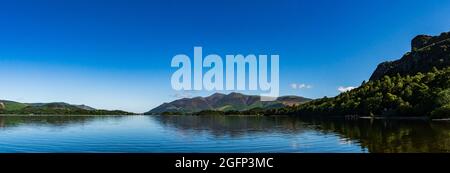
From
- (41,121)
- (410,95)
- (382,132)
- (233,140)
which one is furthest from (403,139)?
(41,121)

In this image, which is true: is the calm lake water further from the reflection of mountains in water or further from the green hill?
the green hill

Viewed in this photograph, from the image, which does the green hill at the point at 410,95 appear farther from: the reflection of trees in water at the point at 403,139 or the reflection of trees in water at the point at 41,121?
the reflection of trees in water at the point at 41,121

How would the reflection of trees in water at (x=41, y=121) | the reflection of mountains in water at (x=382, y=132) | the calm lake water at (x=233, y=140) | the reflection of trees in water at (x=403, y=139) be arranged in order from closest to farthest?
1. the reflection of trees in water at (x=403, y=139)
2. the reflection of mountains in water at (x=382, y=132)
3. the calm lake water at (x=233, y=140)
4. the reflection of trees in water at (x=41, y=121)

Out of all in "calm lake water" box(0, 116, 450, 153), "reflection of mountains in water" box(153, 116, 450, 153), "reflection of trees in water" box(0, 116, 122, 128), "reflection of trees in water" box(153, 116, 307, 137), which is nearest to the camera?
"reflection of mountains in water" box(153, 116, 450, 153)

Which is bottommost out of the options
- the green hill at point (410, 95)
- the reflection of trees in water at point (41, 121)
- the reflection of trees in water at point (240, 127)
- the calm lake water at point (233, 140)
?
the reflection of trees in water at point (41, 121)

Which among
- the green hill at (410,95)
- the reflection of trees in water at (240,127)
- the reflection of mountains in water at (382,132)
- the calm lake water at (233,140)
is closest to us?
the reflection of mountains in water at (382,132)

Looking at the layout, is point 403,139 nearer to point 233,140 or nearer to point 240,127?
point 233,140

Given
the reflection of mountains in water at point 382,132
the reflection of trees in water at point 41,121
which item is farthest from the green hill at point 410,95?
the reflection of trees in water at point 41,121

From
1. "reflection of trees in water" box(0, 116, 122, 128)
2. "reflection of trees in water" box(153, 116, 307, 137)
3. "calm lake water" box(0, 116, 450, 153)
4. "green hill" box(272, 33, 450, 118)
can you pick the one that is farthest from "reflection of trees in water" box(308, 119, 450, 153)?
"reflection of trees in water" box(0, 116, 122, 128)

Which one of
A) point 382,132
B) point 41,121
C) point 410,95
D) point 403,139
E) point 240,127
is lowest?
point 41,121

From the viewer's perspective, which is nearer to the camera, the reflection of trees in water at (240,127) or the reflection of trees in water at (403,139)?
the reflection of trees in water at (403,139)

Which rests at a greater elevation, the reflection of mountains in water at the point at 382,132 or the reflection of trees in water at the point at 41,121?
the reflection of mountains in water at the point at 382,132
